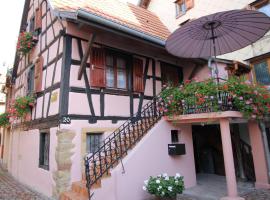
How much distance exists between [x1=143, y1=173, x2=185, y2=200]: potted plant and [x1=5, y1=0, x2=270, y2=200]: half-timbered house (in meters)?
0.42

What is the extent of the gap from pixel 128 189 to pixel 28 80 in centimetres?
674

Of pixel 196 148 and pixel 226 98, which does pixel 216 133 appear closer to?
pixel 196 148

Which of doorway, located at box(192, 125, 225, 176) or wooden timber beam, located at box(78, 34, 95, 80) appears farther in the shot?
doorway, located at box(192, 125, 225, 176)

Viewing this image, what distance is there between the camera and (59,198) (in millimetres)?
5703

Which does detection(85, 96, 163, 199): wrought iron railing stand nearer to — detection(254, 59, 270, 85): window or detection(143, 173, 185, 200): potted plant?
detection(143, 173, 185, 200): potted plant

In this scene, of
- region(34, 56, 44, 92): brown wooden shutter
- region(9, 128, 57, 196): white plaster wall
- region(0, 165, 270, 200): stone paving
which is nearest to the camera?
region(0, 165, 270, 200): stone paving

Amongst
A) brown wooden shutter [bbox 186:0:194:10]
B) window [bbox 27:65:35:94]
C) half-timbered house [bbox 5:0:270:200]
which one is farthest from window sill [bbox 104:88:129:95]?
brown wooden shutter [bbox 186:0:194:10]

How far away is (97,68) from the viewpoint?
22.6ft

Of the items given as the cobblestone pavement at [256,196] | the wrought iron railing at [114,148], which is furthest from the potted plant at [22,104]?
the cobblestone pavement at [256,196]

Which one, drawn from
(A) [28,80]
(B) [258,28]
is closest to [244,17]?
(B) [258,28]

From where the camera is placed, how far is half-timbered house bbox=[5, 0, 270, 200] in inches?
224

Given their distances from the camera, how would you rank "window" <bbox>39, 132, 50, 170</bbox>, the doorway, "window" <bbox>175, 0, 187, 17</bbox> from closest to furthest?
"window" <bbox>39, 132, 50, 170</bbox>
the doorway
"window" <bbox>175, 0, 187, 17</bbox>

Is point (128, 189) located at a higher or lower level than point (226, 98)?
lower

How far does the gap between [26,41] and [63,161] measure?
18.3 ft
